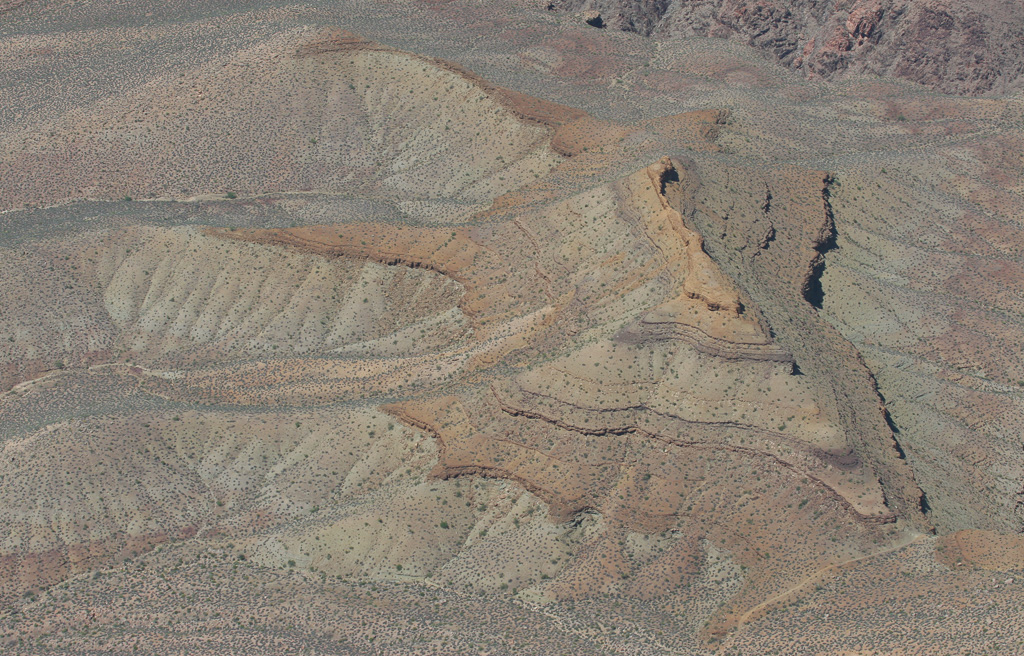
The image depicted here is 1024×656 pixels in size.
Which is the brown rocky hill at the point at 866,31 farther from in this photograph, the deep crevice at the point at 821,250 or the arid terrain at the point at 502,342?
the deep crevice at the point at 821,250

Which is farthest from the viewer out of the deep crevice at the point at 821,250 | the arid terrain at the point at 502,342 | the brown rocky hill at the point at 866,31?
the brown rocky hill at the point at 866,31

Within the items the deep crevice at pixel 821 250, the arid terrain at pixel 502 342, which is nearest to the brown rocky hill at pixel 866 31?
the arid terrain at pixel 502 342

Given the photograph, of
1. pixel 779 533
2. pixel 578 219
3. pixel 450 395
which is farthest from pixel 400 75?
pixel 779 533

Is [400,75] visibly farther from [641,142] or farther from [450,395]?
[450,395]

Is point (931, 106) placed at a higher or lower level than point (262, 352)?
higher

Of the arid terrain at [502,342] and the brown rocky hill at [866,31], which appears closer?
the arid terrain at [502,342]

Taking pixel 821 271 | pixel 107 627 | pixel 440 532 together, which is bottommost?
pixel 107 627

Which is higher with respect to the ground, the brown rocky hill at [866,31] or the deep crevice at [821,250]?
the brown rocky hill at [866,31]

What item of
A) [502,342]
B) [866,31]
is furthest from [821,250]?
[866,31]
